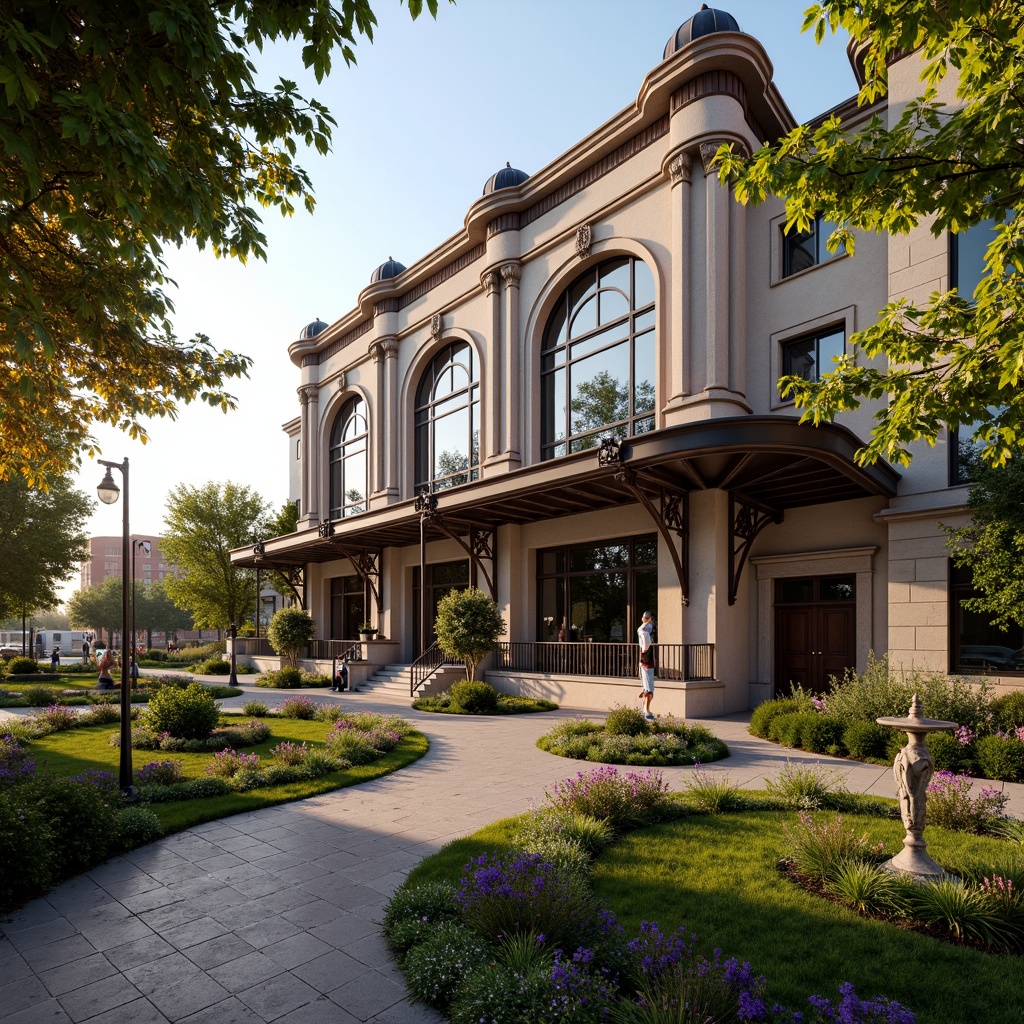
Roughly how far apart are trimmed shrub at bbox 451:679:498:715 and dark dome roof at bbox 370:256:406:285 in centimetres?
1794

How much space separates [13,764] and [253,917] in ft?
18.7

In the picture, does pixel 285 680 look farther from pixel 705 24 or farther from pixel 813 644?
pixel 705 24

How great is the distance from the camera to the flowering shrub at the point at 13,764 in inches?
284

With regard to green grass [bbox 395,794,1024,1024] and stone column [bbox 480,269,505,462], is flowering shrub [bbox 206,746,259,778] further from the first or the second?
stone column [bbox 480,269,505,462]

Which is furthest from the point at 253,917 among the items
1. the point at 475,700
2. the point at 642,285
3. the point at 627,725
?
the point at 642,285

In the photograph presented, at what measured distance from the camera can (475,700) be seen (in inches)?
650

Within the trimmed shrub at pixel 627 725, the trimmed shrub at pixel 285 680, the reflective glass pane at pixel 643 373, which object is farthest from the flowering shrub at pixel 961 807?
the trimmed shrub at pixel 285 680

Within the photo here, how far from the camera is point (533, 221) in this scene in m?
20.9

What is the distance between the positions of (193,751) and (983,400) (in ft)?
41.3

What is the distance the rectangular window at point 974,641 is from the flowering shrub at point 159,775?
13.2m

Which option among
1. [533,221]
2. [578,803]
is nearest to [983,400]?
[578,803]

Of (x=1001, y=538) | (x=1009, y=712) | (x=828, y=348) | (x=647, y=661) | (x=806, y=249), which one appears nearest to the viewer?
(x=1001, y=538)

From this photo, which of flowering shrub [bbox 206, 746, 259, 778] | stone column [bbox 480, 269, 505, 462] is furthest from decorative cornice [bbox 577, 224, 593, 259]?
flowering shrub [bbox 206, 746, 259, 778]

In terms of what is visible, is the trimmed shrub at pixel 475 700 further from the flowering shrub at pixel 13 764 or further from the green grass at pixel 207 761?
the flowering shrub at pixel 13 764
